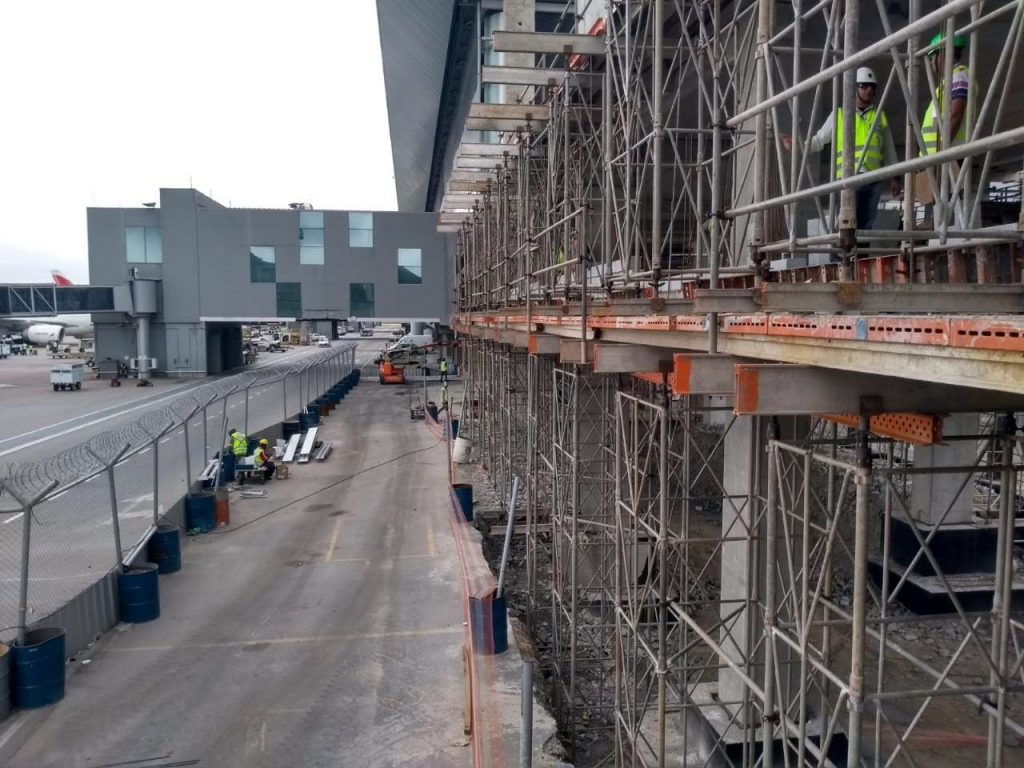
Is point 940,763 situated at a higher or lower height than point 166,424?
lower

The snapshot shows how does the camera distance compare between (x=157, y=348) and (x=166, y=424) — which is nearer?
(x=166, y=424)

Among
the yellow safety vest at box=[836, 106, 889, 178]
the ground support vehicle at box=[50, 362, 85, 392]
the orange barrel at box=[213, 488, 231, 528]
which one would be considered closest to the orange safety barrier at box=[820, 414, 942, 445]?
the yellow safety vest at box=[836, 106, 889, 178]

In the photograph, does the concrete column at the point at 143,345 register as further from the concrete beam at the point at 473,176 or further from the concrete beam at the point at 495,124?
the concrete beam at the point at 495,124

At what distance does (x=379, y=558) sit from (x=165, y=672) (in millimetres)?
4949

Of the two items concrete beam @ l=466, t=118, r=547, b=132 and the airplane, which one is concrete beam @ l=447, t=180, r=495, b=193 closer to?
concrete beam @ l=466, t=118, r=547, b=132

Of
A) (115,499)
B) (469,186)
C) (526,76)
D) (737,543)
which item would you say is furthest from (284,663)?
(469,186)

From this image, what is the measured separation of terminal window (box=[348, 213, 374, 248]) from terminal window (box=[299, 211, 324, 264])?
170 centimetres

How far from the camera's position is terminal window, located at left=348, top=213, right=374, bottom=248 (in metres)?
45.2

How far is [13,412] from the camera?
3219 centimetres

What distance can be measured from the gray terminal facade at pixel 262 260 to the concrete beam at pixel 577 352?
37.9m

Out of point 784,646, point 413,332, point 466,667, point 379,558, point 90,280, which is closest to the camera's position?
point 784,646

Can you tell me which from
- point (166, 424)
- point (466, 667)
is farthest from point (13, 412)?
point (466, 667)

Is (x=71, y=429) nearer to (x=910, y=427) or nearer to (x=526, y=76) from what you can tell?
(x=526, y=76)

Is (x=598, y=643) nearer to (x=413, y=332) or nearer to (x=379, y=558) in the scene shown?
(x=379, y=558)
